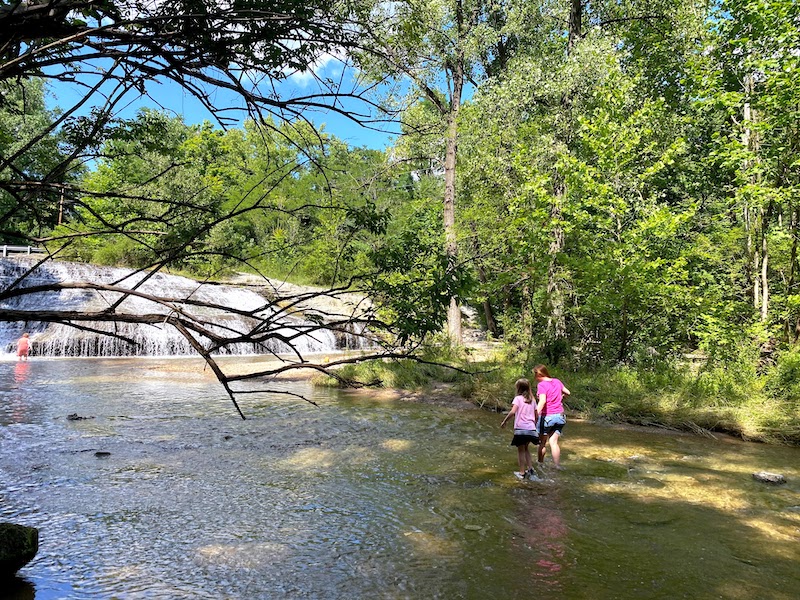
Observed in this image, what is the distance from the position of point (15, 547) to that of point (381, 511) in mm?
3608

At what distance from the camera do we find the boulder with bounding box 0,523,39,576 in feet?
15.3

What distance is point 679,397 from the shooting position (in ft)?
39.5

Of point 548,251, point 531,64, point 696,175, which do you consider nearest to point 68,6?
point 548,251

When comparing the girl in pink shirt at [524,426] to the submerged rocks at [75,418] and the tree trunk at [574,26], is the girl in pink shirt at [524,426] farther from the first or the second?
the tree trunk at [574,26]

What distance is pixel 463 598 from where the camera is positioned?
15.1 ft

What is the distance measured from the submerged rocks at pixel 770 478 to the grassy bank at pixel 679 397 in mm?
2793

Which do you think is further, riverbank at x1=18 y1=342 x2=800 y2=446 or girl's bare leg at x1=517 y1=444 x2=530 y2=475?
riverbank at x1=18 y1=342 x2=800 y2=446

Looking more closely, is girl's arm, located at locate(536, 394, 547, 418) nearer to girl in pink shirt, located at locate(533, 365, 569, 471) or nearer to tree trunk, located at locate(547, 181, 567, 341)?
girl in pink shirt, located at locate(533, 365, 569, 471)

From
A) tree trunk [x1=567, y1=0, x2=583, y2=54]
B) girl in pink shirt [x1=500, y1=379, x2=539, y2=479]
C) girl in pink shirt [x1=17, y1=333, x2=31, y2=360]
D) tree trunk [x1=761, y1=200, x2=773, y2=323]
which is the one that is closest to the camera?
girl in pink shirt [x1=500, y1=379, x2=539, y2=479]

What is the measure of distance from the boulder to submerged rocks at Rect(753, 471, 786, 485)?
906cm

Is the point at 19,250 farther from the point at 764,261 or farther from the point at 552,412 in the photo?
the point at 764,261

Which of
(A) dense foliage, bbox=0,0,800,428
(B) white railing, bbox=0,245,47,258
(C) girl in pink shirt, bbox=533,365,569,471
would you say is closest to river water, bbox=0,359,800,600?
(C) girl in pink shirt, bbox=533,365,569,471

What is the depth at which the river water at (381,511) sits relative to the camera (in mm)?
4898

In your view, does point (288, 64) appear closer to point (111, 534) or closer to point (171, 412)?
point (111, 534)
